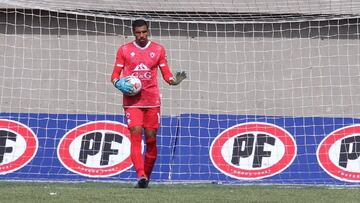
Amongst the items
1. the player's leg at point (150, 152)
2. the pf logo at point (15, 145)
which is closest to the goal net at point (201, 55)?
the pf logo at point (15, 145)

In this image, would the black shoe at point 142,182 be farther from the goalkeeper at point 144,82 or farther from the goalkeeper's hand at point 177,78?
the goalkeeper's hand at point 177,78

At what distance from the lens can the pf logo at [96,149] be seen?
42.3ft

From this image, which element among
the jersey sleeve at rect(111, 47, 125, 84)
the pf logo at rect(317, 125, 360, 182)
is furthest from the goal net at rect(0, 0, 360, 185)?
the jersey sleeve at rect(111, 47, 125, 84)

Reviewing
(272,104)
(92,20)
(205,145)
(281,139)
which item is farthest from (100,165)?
(272,104)

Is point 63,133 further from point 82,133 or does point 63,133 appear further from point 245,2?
point 245,2

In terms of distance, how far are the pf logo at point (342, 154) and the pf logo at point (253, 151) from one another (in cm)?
41

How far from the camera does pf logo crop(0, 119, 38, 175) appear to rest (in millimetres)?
12883

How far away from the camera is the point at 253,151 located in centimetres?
1304

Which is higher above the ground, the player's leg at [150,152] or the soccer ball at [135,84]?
the soccer ball at [135,84]

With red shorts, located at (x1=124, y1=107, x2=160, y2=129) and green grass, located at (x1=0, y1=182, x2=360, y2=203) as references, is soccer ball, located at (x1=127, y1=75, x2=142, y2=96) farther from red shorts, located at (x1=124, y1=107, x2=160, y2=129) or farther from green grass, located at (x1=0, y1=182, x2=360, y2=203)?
green grass, located at (x1=0, y1=182, x2=360, y2=203)

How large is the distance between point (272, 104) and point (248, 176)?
4.35m

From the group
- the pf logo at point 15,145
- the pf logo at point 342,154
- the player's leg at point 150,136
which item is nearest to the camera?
the player's leg at point 150,136

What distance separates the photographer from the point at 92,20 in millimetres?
16234

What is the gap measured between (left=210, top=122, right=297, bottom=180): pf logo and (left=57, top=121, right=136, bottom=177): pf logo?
1181mm
